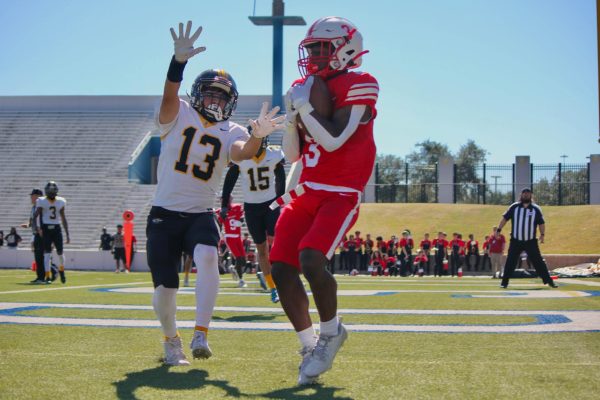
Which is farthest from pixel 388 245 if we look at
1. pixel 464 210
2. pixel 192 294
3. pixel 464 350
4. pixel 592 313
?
pixel 464 350

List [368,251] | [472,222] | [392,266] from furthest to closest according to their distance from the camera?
[472,222] < [368,251] < [392,266]

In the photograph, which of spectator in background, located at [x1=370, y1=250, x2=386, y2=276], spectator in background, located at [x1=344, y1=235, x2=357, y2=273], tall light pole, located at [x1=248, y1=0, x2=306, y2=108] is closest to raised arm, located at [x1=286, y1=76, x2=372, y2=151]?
spectator in background, located at [x1=370, y1=250, x2=386, y2=276]

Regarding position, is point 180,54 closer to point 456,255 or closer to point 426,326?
point 426,326

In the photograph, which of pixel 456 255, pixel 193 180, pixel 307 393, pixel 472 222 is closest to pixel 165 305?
pixel 193 180

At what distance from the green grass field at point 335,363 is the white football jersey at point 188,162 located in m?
1.03

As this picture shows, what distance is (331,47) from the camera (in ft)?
14.6

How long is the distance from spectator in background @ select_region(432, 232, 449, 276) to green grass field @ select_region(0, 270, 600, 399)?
18008 millimetres

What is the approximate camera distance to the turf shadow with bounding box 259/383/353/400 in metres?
3.63

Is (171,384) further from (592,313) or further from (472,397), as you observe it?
(592,313)

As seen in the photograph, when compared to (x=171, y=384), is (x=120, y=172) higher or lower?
higher

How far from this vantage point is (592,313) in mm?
7543

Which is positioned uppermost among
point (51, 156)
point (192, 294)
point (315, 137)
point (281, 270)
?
point (51, 156)

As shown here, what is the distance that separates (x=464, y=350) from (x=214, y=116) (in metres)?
2.27

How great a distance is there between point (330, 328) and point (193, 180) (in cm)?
149
